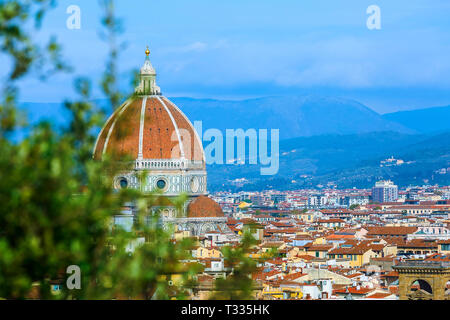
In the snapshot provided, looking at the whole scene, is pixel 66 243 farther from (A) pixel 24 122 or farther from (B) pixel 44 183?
(A) pixel 24 122

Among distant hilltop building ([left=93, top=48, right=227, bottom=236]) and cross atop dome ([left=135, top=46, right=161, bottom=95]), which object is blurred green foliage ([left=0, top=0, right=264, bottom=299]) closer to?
distant hilltop building ([left=93, top=48, right=227, bottom=236])

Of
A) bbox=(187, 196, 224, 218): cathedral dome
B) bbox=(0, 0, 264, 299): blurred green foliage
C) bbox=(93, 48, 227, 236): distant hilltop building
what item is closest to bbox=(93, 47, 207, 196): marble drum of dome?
bbox=(93, 48, 227, 236): distant hilltop building

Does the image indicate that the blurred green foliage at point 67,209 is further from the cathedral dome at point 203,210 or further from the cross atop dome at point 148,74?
the cross atop dome at point 148,74

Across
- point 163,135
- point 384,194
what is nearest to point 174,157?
point 163,135

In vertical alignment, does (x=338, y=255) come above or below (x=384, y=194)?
below

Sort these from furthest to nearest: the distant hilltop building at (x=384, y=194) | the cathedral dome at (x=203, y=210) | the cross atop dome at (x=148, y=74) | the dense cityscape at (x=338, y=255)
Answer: the distant hilltop building at (x=384, y=194), the cross atop dome at (x=148, y=74), the cathedral dome at (x=203, y=210), the dense cityscape at (x=338, y=255)

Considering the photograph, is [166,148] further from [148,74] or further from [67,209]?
[67,209]

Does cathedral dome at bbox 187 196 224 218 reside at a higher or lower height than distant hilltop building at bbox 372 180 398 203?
lower

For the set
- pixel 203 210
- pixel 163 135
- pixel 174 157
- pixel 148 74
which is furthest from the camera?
pixel 148 74

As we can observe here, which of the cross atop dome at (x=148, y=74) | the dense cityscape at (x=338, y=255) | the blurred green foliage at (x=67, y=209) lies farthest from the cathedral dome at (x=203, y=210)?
the blurred green foliage at (x=67, y=209)

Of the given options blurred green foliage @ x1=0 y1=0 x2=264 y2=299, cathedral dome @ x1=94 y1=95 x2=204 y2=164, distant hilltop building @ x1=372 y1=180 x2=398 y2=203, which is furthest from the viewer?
distant hilltop building @ x1=372 y1=180 x2=398 y2=203

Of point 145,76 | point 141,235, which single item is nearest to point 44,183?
point 141,235
